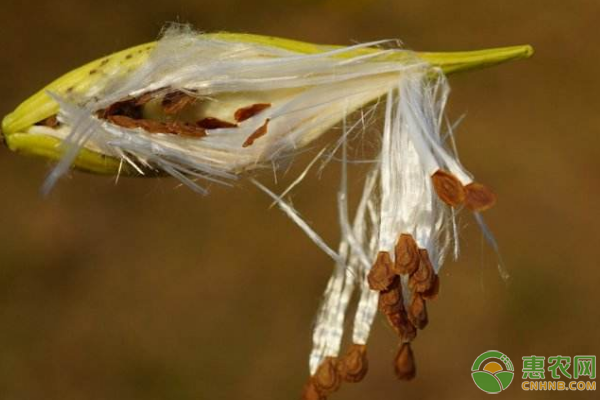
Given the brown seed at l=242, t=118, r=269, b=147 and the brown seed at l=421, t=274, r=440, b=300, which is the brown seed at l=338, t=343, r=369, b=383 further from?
Result: the brown seed at l=242, t=118, r=269, b=147

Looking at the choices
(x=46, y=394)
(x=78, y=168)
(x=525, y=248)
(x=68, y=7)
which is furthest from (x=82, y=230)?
(x=78, y=168)

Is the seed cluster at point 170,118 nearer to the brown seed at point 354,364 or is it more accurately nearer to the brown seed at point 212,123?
the brown seed at point 212,123

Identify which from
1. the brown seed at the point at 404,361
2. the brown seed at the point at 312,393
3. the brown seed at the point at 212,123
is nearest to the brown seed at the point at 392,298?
the brown seed at the point at 404,361

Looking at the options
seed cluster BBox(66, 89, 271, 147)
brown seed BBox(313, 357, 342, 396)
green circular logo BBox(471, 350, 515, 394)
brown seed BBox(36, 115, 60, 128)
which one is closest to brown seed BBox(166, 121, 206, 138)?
seed cluster BBox(66, 89, 271, 147)

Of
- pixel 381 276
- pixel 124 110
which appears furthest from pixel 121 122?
pixel 381 276

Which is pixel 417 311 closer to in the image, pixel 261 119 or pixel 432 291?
pixel 432 291

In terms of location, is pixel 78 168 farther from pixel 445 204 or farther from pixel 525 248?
pixel 525 248
